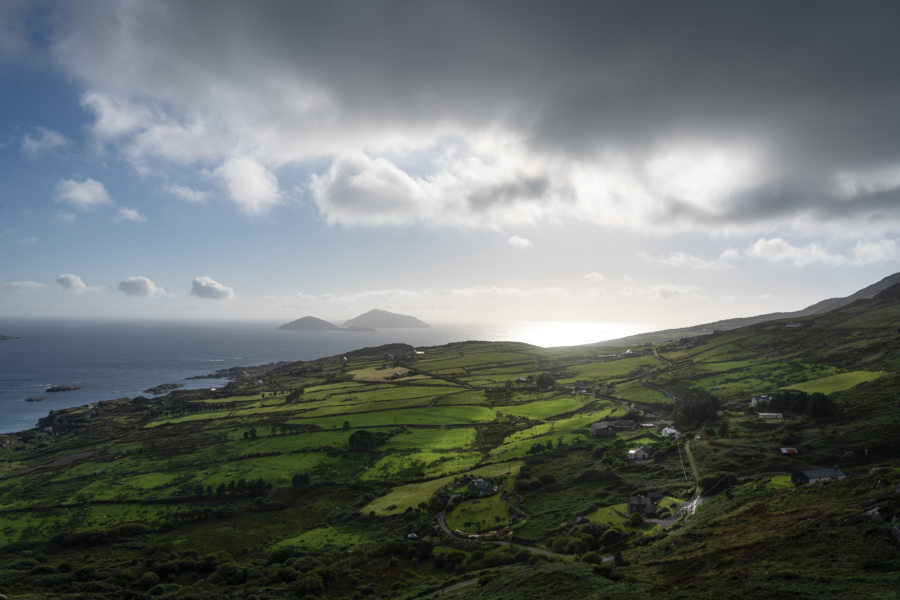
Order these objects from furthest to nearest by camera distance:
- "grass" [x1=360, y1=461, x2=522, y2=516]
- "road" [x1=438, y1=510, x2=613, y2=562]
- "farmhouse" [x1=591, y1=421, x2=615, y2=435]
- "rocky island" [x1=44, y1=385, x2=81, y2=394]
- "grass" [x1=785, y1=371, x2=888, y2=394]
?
1. "rocky island" [x1=44, y1=385, x2=81, y2=394]
2. "farmhouse" [x1=591, y1=421, x2=615, y2=435]
3. "grass" [x1=785, y1=371, x2=888, y2=394]
4. "grass" [x1=360, y1=461, x2=522, y2=516]
5. "road" [x1=438, y1=510, x2=613, y2=562]

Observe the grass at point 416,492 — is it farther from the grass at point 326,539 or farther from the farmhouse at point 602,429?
the farmhouse at point 602,429

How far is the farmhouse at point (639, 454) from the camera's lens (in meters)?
58.0

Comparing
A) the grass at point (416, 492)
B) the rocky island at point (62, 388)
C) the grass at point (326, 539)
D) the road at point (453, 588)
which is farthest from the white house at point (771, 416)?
the rocky island at point (62, 388)

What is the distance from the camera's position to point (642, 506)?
44.3m

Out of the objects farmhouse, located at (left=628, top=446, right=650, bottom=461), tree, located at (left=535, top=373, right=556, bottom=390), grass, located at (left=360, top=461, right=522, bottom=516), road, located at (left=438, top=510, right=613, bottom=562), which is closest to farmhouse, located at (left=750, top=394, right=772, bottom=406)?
farmhouse, located at (left=628, top=446, right=650, bottom=461)

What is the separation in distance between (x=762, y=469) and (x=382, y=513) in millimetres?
47913

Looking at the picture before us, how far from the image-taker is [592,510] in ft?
152

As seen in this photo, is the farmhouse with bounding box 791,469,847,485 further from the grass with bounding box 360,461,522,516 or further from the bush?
the bush

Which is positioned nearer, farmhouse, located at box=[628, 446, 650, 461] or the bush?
the bush

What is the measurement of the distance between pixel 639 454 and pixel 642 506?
1548cm

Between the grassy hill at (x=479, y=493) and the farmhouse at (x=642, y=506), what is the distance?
112cm

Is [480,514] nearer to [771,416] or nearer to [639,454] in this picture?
[639,454]

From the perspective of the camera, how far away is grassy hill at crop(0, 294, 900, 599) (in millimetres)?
28547

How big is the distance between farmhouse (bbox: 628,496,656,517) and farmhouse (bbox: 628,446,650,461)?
12741 millimetres
